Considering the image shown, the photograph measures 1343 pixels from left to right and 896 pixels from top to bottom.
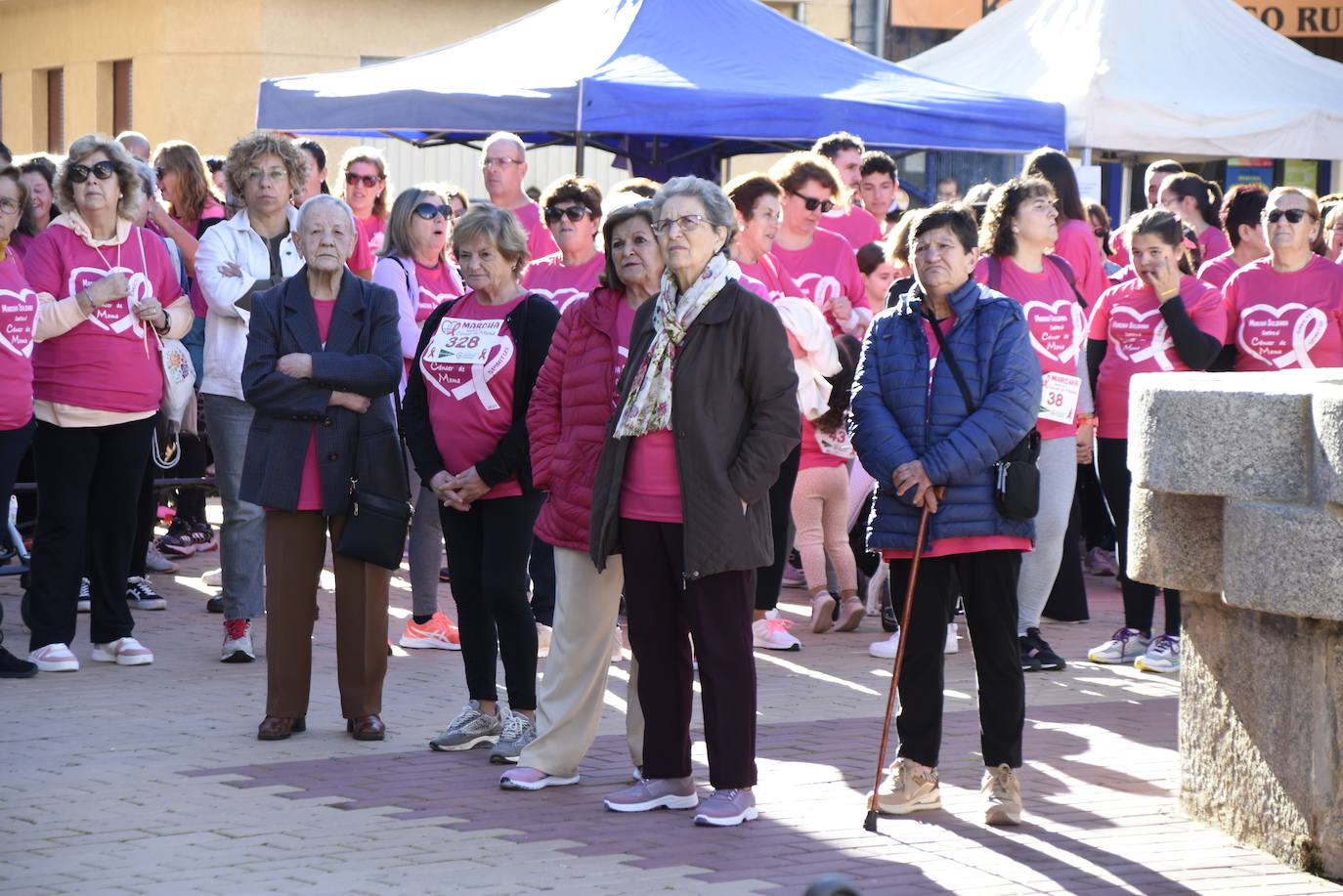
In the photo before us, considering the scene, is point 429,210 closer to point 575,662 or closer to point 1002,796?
point 575,662

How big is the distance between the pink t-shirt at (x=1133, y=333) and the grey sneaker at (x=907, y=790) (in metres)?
3.12

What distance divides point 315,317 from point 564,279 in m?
→ 1.68

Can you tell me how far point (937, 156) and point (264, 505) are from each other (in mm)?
15793

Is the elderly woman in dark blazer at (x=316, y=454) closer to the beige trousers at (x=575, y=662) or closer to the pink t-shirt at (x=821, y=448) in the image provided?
the beige trousers at (x=575, y=662)

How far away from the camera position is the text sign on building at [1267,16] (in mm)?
24375

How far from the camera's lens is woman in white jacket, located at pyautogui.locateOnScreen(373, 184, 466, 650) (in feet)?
29.8

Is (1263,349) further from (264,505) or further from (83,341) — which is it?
(83,341)

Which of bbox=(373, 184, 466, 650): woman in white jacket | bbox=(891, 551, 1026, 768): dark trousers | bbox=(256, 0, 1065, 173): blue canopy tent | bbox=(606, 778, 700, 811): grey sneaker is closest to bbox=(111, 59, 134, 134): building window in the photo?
bbox=(256, 0, 1065, 173): blue canopy tent

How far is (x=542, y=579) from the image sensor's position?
8.69 metres

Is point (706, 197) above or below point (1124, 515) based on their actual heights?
above

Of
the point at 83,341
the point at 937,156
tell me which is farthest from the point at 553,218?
→ the point at 937,156

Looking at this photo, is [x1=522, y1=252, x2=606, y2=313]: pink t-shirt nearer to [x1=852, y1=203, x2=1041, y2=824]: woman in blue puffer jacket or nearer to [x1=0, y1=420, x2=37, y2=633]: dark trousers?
[x1=0, y1=420, x2=37, y2=633]: dark trousers

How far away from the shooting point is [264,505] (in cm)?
711

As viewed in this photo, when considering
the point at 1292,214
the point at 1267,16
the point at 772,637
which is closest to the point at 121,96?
the point at 1267,16
